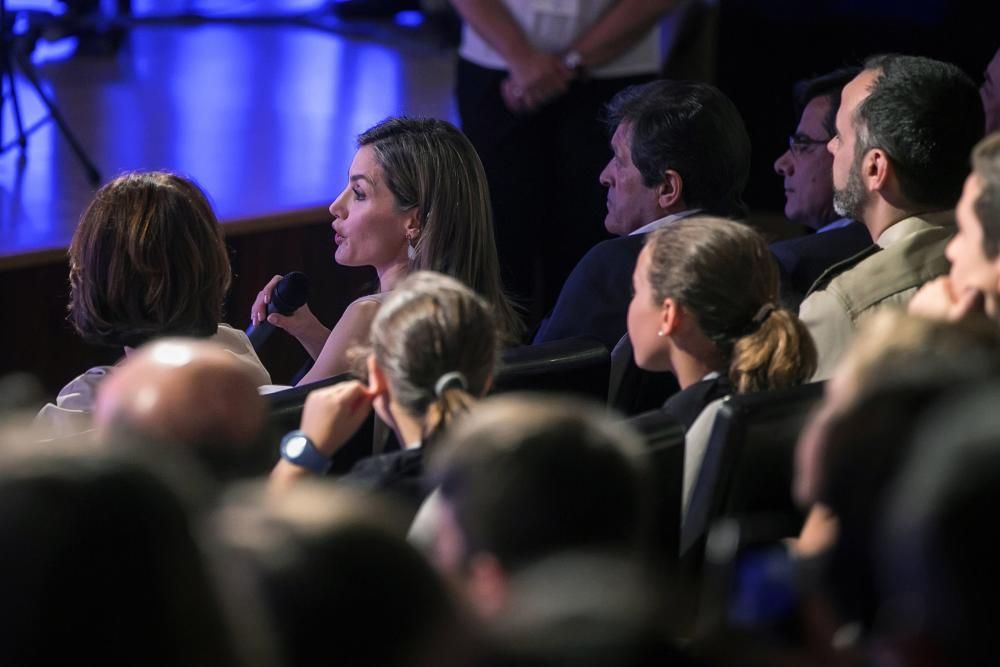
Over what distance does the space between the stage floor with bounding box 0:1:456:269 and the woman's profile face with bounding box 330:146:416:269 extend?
1.16 metres

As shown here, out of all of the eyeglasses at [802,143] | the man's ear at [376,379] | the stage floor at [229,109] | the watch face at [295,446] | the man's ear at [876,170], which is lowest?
the stage floor at [229,109]

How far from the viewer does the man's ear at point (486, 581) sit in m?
1.08

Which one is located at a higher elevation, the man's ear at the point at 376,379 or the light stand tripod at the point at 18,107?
the man's ear at the point at 376,379

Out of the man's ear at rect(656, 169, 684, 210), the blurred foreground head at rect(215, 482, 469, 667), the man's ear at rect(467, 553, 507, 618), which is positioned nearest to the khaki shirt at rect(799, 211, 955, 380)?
the man's ear at rect(656, 169, 684, 210)

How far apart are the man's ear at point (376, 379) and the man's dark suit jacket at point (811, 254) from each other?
1.13m

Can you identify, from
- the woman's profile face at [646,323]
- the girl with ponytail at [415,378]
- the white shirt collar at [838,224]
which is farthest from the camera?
the white shirt collar at [838,224]

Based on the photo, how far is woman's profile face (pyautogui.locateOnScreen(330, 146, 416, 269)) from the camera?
8.83 ft

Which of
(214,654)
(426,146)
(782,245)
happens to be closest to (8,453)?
(214,654)

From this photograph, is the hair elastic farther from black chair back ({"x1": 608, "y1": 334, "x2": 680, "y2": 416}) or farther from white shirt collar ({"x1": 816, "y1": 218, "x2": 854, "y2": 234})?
white shirt collar ({"x1": 816, "y1": 218, "x2": 854, "y2": 234})

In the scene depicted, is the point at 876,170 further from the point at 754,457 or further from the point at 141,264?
the point at 141,264

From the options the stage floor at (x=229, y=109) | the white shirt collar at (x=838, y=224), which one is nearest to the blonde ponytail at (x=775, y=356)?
the white shirt collar at (x=838, y=224)

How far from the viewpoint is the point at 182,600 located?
0.94 meters

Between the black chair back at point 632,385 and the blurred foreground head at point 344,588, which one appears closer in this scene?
the blurred foreground head at point 344,588

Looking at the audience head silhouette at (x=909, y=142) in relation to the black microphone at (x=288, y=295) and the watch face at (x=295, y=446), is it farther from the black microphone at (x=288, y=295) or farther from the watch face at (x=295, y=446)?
the watch face at (x=295, y=446)
